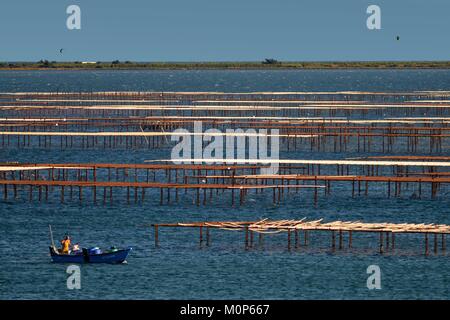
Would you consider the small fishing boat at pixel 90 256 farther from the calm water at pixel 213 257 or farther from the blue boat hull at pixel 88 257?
the calm water at pixel 213 257

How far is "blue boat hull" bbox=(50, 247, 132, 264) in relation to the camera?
79875 millimetres

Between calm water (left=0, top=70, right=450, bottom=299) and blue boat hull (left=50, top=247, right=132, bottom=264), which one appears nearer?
calm water (left=0, top=70, right=450, bottom=299)

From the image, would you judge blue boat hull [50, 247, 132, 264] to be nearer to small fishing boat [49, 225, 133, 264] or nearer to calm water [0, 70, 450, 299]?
small fishing boat [49, 225, 133, 264]

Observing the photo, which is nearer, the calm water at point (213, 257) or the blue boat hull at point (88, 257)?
the calm water at point (213, 257)

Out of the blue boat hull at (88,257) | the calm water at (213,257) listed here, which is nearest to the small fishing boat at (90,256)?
the blue boat hull at (88,257)

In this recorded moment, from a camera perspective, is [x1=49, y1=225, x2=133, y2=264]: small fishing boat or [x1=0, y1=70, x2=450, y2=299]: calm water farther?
[x1=49, y1=225, x2=133, y2=264]: small fishing boat

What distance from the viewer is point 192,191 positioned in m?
118

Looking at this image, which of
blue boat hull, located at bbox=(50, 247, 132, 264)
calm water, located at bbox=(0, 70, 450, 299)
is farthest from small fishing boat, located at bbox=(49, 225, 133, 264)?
calm water, located at bbox=(0, 70, 450, 299)

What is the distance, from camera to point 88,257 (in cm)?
8038

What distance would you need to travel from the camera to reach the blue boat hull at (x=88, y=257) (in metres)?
79.9

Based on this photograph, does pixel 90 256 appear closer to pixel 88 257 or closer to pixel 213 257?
pixel 88 257
